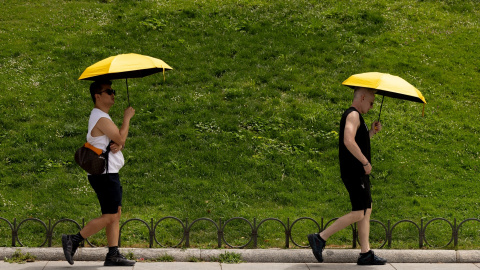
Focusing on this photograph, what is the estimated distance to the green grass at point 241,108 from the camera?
8.16 m

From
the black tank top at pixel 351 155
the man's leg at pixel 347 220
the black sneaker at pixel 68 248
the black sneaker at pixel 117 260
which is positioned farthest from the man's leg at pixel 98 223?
the black tank top at pixel 351 155

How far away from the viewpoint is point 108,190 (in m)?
5.70

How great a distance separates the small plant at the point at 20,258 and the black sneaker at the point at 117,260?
862 millimetres

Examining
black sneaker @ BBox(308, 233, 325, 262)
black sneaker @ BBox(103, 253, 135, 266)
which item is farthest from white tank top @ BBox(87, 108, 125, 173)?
black sneaker @ BBox(308, 233, 325, 262)

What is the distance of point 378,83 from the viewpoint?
5.94m

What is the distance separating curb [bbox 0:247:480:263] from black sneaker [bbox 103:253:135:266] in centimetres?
27

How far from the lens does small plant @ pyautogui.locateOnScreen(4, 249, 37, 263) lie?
601 centimetres

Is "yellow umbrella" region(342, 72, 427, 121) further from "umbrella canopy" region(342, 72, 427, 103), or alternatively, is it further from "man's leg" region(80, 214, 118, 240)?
"man's leg" region(80, 214, 118, 240)

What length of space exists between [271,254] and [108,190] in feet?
6.53

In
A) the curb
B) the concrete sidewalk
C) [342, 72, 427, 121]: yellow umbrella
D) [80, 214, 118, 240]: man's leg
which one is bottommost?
the concrete sidewalk

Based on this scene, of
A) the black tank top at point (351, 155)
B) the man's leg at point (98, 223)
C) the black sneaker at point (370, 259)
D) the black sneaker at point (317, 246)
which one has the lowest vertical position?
the black sneaker at point (370, 259)

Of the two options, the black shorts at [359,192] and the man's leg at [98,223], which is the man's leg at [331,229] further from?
the man's leg at [98,223]

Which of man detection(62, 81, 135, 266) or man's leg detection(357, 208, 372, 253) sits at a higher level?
man detection(62, 81, 135, 266)

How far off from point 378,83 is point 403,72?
7141mm
